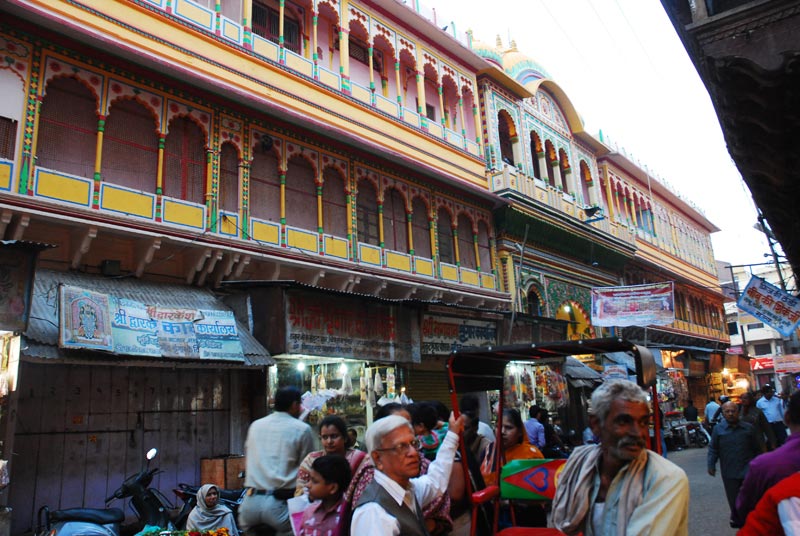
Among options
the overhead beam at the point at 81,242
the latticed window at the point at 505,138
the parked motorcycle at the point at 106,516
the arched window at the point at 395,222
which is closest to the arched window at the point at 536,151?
the latticed window at the point at 505,138

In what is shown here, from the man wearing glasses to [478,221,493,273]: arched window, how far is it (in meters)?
14.5

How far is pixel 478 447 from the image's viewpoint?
4730 mm

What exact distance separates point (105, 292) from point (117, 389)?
1.65 meters

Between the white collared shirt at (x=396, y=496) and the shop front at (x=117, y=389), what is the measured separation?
630 centimetres

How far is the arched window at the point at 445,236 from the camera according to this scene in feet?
52.0

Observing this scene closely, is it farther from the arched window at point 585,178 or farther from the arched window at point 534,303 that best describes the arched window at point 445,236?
the arched window at point 585,178

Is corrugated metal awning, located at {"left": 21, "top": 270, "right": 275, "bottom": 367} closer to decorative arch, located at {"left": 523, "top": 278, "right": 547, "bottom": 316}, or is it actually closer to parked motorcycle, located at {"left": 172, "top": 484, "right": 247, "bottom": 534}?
parked motorcycle, located at {"left": 172, "top": 484, "right": 247, "bottom": 534}

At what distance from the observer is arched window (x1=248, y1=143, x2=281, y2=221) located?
11727 millimetres

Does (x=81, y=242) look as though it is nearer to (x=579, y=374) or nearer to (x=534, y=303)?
(x=534, y=303)

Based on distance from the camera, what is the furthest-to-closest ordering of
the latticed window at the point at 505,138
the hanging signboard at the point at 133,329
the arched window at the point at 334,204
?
the latticed window at the point at 505,138 < the arched window at the point at 334,204 < the hanging signboard at the point at 133,329

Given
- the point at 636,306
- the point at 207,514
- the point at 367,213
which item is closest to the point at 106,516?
the point at 207,514

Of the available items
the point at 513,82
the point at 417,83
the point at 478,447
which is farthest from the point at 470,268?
the point at 478,447

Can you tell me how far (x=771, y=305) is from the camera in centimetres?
1366

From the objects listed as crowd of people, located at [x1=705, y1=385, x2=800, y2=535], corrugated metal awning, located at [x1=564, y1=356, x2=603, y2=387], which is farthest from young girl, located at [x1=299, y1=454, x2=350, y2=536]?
corrugated metal awning, located at [x1=564, y1=356, x2=603, y2=387]
